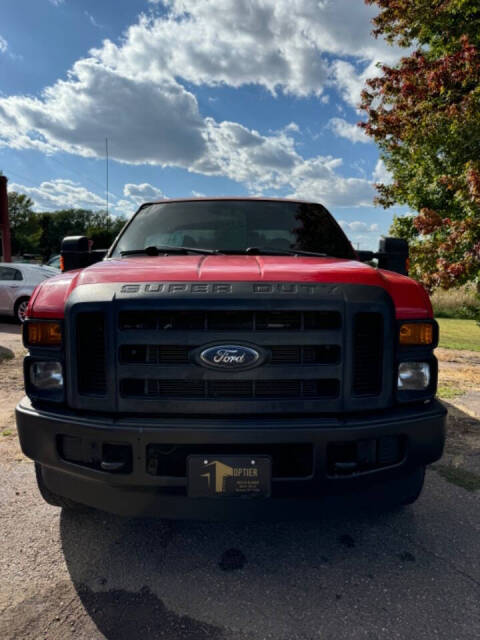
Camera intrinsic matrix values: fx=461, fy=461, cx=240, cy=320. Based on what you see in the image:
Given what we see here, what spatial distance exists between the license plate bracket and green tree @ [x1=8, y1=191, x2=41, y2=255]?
77.6 meters

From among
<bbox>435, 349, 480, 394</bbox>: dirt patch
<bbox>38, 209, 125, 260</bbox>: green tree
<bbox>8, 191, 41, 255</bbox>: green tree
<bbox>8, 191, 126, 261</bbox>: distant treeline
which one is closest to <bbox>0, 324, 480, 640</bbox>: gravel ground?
<bbox>435, 349, 480, 394</bbox>: dirt patch

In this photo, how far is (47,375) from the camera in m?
2.35

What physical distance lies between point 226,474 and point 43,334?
1157mm

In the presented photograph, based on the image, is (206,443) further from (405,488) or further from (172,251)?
(172,251)

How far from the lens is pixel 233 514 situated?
2.18 meters

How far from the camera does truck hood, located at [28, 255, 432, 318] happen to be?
231 centimetres

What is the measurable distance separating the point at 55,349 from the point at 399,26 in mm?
12088

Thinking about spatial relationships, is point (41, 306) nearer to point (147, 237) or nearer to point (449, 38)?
point (147, 237)

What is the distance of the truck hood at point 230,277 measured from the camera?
2.31 meters

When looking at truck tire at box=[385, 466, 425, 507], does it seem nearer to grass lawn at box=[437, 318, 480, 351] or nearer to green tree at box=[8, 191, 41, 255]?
grass lawn at box=[437, 318, 480, 351]

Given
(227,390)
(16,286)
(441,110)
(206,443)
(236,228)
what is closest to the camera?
(206,443)

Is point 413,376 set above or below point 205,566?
above

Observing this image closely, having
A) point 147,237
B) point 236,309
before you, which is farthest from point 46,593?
point 147,237

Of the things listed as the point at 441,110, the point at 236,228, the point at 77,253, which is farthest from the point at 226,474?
the point at 441,110
